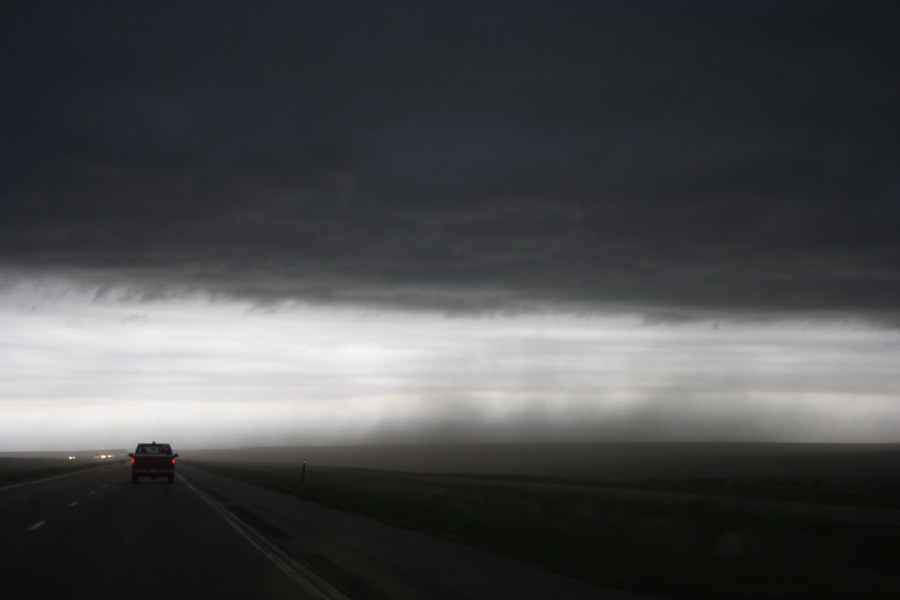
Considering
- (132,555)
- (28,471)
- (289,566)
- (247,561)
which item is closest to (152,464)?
(132,555)

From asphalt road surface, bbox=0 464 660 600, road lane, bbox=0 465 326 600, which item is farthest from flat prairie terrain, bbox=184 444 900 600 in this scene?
road lane, bbox=0 465 326 600

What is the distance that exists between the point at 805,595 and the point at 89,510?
22662 millimetres

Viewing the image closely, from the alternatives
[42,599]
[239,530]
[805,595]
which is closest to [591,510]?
[239,530]

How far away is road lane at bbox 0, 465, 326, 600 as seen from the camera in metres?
11.9

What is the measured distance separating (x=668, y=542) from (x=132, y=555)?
10929 mm

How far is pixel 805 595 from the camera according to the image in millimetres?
10820

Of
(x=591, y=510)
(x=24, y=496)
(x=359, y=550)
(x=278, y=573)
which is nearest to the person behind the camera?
(x=278, y=573)

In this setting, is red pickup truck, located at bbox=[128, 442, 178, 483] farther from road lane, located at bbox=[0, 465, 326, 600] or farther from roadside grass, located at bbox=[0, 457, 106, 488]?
road lane, located at bbox=[0, 465, 326, 600]

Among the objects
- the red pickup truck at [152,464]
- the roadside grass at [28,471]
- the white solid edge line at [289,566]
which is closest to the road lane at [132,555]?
the white solid edge line at [289,566]

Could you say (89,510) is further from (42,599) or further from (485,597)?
(485,597)

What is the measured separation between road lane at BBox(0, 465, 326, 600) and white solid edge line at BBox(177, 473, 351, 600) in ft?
0.54

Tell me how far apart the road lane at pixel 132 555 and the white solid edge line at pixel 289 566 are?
0.17 meters

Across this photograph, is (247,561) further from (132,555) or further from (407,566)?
(407,566)

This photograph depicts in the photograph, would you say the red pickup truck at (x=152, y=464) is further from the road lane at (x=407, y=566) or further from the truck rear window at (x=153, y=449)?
the road lane at (x=407, y=566)
